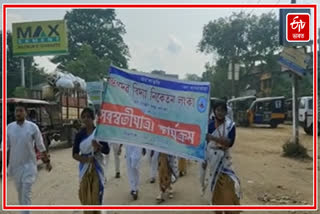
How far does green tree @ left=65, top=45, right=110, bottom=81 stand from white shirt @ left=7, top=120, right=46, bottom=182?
681 centimetres

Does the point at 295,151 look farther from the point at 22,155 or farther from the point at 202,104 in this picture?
the point at 22,155

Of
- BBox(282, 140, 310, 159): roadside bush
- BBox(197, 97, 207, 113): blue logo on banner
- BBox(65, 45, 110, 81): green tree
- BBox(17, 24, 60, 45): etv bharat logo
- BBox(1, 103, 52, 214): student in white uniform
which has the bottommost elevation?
BBox(282, 140, 310, 159): roadside bush

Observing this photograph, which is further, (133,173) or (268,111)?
(268,111)

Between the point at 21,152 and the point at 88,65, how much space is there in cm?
915

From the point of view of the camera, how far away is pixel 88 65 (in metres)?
13.7

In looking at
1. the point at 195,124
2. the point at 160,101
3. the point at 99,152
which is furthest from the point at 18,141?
the point at 195,124

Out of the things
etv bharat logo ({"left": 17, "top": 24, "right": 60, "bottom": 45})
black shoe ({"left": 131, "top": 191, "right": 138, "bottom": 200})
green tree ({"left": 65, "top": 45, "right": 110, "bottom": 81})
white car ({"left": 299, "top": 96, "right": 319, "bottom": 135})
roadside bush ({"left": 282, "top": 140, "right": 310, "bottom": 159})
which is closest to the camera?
black shoe ({"left": 131, "top": 191, "right": 138, "bottom": 200})

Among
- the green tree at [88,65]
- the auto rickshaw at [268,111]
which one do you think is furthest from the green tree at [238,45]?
the green tree at [88,65]

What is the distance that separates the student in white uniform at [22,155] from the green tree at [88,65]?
6.79 m

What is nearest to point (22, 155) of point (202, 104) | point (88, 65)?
point (202, 104)

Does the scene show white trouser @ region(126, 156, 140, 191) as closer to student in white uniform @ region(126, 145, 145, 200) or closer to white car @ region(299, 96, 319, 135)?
student in white uniform @ region(126, 145, 145, 200)

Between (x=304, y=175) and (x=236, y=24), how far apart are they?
2800cm

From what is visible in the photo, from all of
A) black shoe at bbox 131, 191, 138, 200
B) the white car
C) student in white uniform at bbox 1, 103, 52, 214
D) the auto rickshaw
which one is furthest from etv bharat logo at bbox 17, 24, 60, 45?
the auto rickshaw

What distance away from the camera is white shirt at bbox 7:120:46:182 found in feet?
15.7
